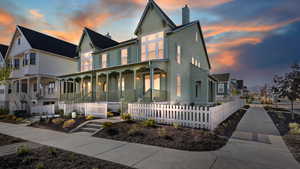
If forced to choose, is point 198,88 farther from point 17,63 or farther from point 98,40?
point 17,63

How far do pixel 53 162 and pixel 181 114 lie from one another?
5963 millimetres

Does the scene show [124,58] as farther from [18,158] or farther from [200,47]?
[18,158]

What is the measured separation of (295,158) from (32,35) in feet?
90.6

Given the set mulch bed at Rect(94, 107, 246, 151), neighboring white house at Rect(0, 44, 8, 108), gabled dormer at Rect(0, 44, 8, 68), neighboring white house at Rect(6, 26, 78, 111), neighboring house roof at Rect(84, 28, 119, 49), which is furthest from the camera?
gabled dormer at Rect(0, 44, 8, 68)

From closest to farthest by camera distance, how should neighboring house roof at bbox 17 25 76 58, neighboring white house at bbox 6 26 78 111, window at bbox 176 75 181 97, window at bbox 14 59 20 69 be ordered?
window at bbox 176 75 181 97 < neighboring white house at bbox 6 26 78 111 < neighboring house roof at bbox 17 25 76 58 < window at bbox 14 59 20 69

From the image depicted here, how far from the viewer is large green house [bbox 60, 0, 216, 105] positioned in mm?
12654

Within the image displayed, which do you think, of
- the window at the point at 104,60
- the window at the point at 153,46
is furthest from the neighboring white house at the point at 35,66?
the window at the point at 153,46

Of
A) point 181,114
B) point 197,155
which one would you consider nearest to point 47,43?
point 181,114

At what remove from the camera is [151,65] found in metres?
11.1

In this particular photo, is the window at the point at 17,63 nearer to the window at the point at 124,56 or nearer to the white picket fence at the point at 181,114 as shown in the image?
the window at the point at 124,56

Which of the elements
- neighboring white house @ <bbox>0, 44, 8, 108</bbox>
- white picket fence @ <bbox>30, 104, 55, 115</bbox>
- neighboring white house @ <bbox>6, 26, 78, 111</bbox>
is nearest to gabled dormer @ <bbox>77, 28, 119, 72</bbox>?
neighboring white house @ <bbox>6, 26, 78, 111</bbox>


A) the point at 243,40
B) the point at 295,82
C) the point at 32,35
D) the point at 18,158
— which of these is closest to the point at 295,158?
the point at 18,158

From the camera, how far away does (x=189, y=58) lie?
16375 mm

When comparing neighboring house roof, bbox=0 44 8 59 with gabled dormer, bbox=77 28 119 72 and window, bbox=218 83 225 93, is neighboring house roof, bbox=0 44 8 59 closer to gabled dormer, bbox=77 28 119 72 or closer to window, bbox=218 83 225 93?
gabled dormer, bbox=77 28 119 72
